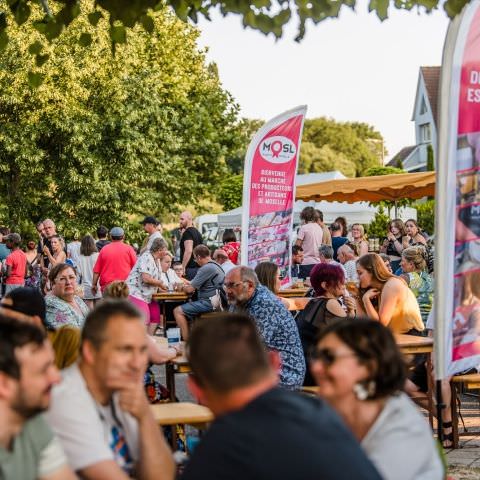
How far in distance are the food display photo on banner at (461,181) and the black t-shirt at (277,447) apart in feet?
10.1

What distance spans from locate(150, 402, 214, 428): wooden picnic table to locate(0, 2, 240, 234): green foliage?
88.7ft

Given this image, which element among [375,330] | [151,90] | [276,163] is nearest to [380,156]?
[151,90]

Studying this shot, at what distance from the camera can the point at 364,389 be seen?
3668 mm

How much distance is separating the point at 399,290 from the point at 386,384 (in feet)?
17.6

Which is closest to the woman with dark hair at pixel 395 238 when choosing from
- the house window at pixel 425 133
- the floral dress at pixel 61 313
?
the floral dress at pixel 61 313

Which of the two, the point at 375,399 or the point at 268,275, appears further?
the point at 268,275

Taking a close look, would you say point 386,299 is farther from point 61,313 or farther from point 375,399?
point 375,399

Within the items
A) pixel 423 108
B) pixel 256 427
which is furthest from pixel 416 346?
pixel 423 108

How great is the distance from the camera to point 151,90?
121ft

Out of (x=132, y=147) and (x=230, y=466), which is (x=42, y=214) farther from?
(x=230, y=466)

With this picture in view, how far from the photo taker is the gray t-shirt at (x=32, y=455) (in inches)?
122

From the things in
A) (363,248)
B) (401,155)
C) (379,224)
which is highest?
(401,155)

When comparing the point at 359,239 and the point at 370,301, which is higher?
the point at 359,239

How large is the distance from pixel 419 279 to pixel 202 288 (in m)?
3.54
